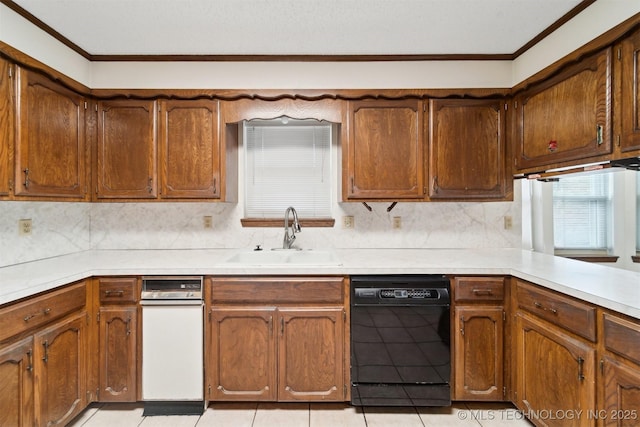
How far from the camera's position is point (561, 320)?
5.24 feet

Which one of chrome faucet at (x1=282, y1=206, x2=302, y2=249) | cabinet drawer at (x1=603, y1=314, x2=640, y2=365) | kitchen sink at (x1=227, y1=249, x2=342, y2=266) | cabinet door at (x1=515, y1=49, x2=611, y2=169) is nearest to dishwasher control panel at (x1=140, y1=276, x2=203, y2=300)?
kitchen sink at (x1=227, y1=249, x2=342, y2=266)

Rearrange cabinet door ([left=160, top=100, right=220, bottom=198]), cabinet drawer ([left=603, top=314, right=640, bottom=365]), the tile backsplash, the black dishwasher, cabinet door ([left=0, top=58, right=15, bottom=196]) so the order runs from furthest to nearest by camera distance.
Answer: the tile backsplash → cabinet door ([left=160, top=100, right=220, bottom=198]) → the black dishwasher → cabinet door ([left=0, top=58, right=15, bottom=196]) → cabinet drawer ([left=603, top=314, right=640, bottom=365])

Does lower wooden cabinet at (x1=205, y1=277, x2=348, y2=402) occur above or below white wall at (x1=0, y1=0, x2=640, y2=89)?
below

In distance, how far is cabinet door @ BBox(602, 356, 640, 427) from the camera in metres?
1.24

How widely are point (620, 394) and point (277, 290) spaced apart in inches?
63.8

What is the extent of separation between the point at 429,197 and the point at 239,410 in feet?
6.16

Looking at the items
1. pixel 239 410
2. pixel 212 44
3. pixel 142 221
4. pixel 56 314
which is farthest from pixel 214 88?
pixel 239 410

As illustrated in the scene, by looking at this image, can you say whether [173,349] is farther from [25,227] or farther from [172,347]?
[25,227]

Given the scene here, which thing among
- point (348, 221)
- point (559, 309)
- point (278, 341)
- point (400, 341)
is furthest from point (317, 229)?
point (559, 309)

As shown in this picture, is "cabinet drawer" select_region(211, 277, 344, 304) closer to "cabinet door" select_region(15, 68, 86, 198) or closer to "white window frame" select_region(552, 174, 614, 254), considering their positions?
"cabinet door" select_region(15, 68, 86, 198)

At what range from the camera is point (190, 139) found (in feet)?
7.84

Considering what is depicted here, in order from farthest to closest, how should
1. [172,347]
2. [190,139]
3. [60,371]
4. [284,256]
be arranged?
[284,256], [190,139], [172,347], [60,371]

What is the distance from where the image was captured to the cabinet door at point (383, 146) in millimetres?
2393

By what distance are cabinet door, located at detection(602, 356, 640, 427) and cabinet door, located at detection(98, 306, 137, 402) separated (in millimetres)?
2372
